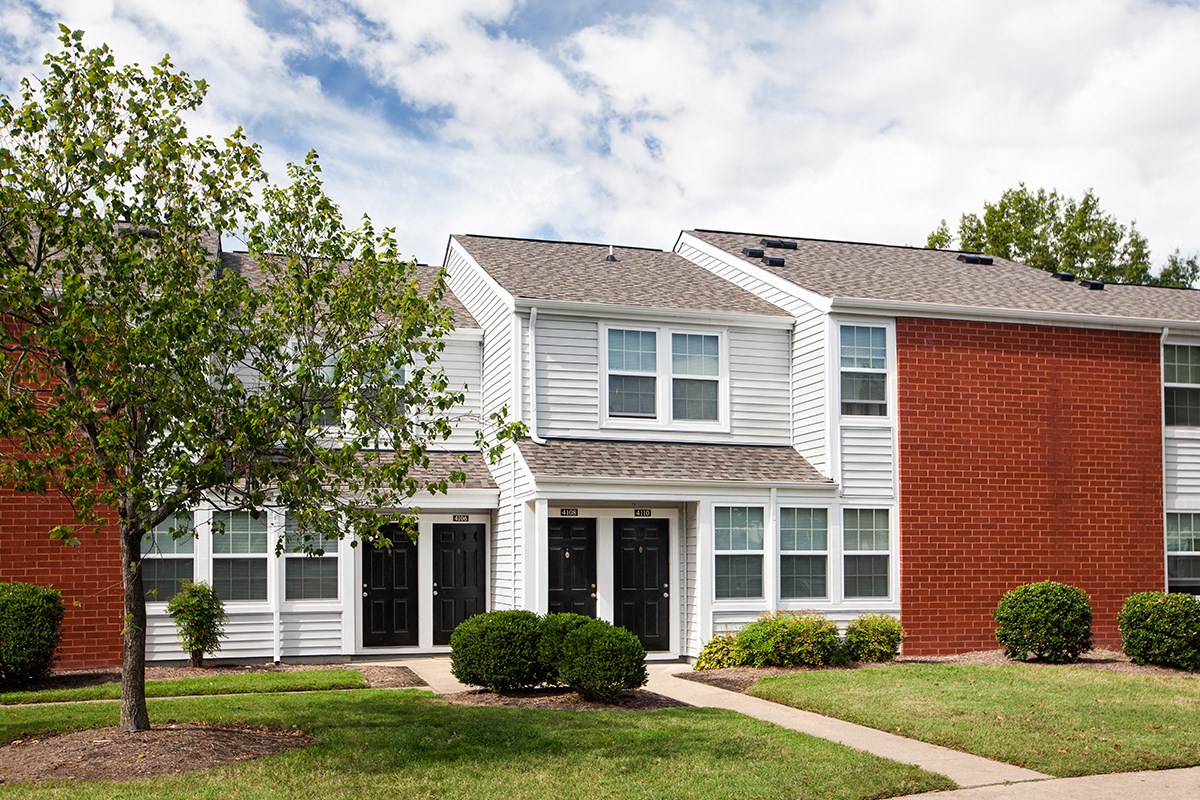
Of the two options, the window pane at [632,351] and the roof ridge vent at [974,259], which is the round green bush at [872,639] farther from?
the roof ridge vent at [974,259]

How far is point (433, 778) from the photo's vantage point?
9.57 metres

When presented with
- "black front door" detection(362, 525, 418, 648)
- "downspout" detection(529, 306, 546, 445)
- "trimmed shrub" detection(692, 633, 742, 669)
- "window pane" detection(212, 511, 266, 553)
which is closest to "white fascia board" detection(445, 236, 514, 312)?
"downspout" detection(529, 306, 546, 445)

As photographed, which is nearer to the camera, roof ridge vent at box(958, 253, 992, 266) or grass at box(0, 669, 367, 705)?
grass at box(0, 669, 367, 705)

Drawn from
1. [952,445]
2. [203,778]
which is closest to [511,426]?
[203,778]

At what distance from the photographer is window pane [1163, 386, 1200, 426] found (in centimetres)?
2116

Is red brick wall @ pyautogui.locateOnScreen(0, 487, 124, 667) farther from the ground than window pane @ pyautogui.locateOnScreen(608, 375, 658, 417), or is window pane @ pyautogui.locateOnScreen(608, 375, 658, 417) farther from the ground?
window pane @ pyautogui.locateOnScreen(608, 375, 658, 417)

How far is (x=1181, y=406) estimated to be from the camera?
837 inches

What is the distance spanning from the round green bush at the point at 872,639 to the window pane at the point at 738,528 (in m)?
1.94

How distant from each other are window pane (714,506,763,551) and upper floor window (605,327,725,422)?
186 centimetres

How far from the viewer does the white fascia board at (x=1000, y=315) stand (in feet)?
63.4

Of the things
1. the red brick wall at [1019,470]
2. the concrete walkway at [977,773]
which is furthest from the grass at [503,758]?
the red brick wall at [1019,470]

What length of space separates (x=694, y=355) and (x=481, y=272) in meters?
4.08

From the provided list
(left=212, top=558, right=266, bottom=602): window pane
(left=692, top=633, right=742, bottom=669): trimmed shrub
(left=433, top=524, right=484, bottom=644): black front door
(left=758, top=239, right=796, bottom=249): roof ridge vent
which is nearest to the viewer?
(left=692, top=633, right=742, bottom=669): trimmed shrub

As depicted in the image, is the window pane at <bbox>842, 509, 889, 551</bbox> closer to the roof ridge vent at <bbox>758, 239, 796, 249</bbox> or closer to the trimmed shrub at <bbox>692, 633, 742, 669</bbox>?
the trimmed shrub at <bbox>692, 633, 742, 669</bbox>
